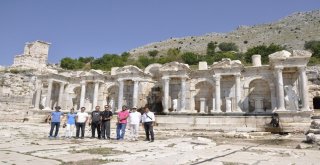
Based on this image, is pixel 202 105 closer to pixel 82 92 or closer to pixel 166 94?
pixel 166 94

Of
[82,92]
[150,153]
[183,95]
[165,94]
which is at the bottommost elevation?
[150,153]

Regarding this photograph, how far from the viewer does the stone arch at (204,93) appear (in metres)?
27.8

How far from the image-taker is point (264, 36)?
9588 centimetres

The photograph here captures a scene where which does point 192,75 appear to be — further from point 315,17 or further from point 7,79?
point 315,17

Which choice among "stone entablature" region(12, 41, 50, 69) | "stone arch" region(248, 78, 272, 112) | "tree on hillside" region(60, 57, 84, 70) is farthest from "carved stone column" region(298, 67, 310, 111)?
"tree on hillside" region(60, 57, 84, 70)

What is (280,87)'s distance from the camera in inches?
856

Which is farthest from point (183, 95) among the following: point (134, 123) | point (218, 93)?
point (134, 123)

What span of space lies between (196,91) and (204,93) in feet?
2.96

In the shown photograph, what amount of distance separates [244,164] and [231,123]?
549 inches

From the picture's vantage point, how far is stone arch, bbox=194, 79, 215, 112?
27.8 meters

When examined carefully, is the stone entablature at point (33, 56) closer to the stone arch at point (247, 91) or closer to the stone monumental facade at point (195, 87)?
the stone monumental facade at point (195, 87)

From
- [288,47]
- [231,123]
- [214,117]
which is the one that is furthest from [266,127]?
[288,47]

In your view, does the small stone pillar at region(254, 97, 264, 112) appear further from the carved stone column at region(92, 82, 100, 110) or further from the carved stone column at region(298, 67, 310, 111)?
the carved stone column at region(92, 82, 100, 110)

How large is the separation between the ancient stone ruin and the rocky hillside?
5574cm
